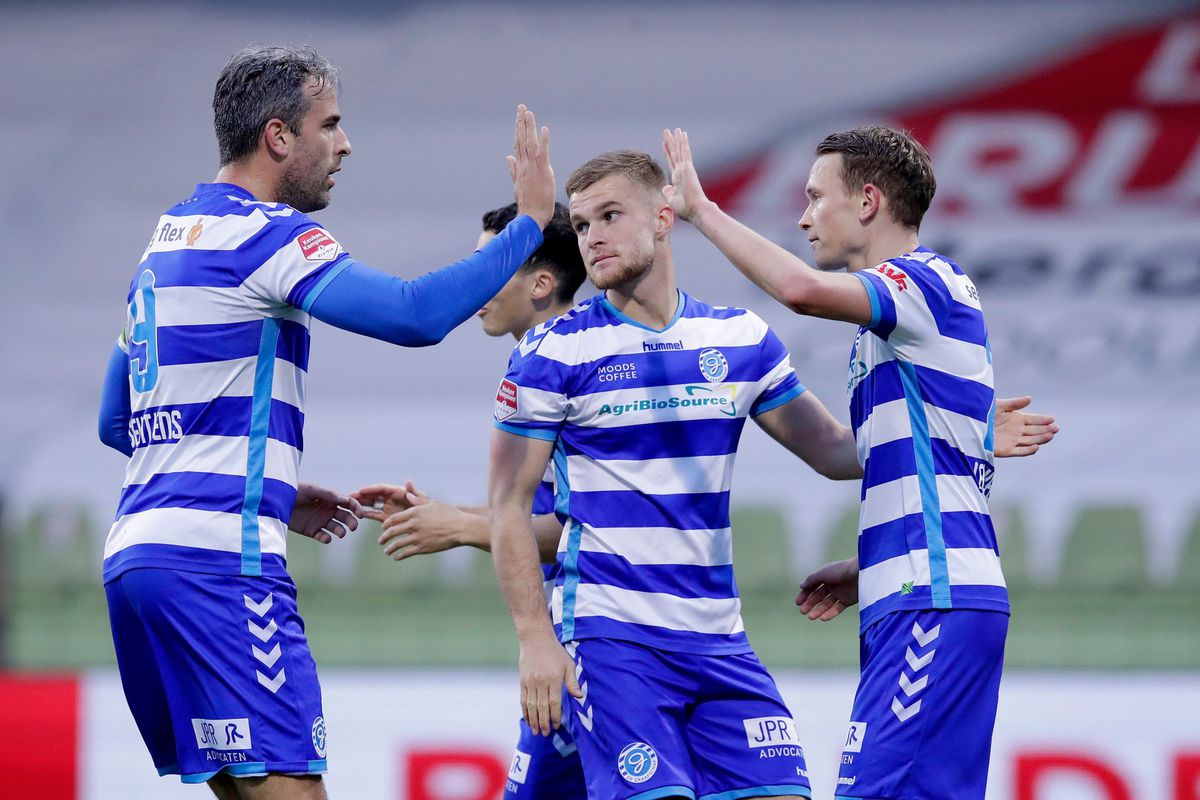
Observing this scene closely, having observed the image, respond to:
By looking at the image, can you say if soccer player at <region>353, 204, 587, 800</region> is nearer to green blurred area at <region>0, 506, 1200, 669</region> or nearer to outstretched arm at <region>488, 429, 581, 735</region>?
outstretched arm at <region>488, 429, 581, 735</region>

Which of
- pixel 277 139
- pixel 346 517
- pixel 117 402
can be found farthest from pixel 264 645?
pixel 277 139

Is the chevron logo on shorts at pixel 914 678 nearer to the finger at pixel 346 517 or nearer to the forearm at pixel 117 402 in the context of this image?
the finger at pixel 346 517

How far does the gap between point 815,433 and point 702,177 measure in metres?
8.60

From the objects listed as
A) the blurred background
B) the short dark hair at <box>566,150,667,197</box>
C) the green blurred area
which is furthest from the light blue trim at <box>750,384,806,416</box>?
the blurred background

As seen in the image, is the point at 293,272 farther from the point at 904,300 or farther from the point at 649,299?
the point at 904,300

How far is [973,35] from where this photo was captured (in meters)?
12.3

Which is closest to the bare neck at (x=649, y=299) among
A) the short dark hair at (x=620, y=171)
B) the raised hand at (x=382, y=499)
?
the short dark hair at (x=620, y=171)

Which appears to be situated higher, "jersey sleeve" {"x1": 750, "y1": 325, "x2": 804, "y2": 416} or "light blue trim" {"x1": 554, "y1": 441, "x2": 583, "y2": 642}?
"jersey sleeve" {"x1": 750, "y1": 325, "x2": 804, "y2": 416}

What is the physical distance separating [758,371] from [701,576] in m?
0.57

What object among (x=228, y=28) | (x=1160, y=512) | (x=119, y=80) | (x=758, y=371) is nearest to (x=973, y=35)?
(x=1160, y=512)

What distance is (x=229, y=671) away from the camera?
3.11 meters

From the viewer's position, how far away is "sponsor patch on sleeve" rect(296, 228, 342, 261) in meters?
3.23

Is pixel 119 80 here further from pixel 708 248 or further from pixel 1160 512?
pixel 1160 512

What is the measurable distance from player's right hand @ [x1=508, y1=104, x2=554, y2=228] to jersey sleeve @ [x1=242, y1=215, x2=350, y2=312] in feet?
1.61
